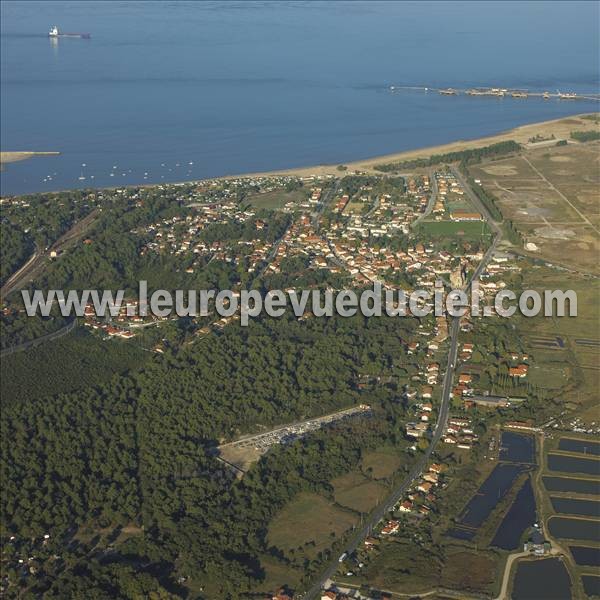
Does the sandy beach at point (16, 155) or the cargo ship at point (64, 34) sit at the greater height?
the cargo ship at point (64, 34)

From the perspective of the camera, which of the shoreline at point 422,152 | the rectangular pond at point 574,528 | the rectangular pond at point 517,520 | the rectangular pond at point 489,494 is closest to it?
the rectangular pond at point 517,520

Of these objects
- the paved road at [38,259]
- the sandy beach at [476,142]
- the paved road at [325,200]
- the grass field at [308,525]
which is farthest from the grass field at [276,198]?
the grass field at [308,525]

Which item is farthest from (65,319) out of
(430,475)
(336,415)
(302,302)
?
(430,475)

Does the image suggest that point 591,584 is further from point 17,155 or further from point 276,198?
point 17,155

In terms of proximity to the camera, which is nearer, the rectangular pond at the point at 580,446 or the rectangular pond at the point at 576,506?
the rectangular pond at the point at 576,506

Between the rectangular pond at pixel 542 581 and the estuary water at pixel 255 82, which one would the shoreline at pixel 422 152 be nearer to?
the estuary water at pixel 255 82

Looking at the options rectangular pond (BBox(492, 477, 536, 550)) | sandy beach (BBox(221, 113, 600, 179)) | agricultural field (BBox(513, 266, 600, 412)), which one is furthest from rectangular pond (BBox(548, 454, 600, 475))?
sandy beach (BBox(221, 113, 600, 179))

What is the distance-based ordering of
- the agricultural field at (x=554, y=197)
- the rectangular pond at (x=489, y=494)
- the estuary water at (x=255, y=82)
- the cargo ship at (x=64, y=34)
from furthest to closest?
1. the cargo ship at (x=64, y=34)
2. the estuary water at (x=255, y=82)
3. the agricultural field at (x=554, y=197)
4. the rectangular pond at (x=489, y=494)
